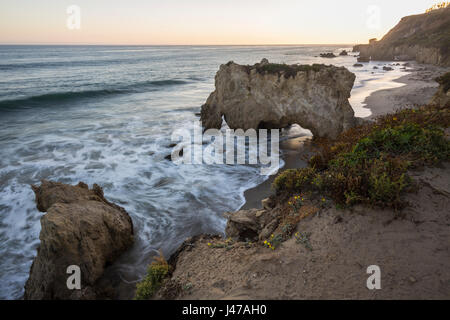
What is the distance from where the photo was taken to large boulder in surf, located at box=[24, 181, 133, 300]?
17.3 feet

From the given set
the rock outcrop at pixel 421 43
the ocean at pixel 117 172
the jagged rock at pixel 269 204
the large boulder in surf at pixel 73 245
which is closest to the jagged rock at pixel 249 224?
the jagged rock at pixel 269 204

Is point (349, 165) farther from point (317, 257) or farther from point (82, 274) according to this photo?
point (82, 274)

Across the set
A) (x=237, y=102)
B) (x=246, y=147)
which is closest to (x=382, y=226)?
(x=246, y=147)

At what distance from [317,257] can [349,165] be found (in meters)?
2.41

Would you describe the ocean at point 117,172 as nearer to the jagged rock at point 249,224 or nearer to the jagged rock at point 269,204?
the jagged rock at point 249,224

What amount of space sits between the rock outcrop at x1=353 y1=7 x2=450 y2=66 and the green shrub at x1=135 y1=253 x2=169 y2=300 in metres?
53.2

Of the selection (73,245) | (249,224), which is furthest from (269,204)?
(73,245)

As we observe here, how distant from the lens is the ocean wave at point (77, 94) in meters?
25.0

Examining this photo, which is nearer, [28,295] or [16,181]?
[28,295]

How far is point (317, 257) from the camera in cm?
442

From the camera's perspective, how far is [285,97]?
1432cm

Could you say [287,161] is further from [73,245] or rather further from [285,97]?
[73,245]

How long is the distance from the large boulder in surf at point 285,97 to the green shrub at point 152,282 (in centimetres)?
1154

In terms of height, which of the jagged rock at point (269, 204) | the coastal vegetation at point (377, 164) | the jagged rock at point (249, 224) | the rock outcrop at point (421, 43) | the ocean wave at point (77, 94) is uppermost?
the rock outcrop at point (421, 43)
